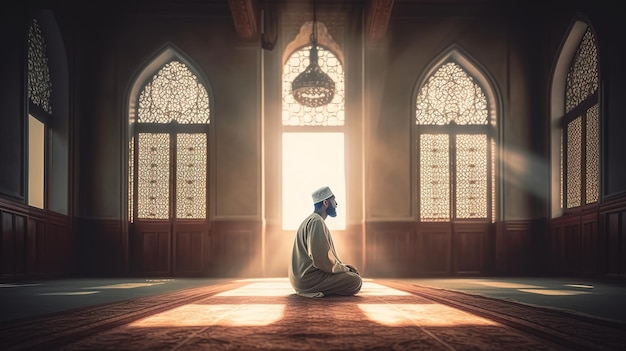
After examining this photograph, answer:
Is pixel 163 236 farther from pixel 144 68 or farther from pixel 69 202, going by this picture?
pixel 144 68

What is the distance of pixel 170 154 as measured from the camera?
8438 millimetres

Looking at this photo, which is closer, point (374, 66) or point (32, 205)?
point (32, 205)

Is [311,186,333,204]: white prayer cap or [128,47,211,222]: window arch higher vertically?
[128,47,211,222]: window arch

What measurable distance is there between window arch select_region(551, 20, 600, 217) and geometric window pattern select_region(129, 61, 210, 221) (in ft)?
16.4

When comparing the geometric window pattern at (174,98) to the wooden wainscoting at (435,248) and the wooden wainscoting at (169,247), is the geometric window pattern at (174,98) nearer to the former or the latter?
the wooden wainscoting at (169,247)

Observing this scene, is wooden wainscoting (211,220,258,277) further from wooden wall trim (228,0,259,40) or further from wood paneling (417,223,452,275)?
wooden wall trim (228,0,259,40)

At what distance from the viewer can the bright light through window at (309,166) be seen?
868cm

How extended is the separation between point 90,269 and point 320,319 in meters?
6.28

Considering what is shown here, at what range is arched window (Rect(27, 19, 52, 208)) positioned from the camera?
7.27m

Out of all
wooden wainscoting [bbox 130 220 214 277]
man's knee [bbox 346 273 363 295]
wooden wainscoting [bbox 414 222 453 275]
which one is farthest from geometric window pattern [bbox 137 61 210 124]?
man's knee [bbox 346 273 363 295]

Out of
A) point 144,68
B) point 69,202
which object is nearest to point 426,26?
point 144,68

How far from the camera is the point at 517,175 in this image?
8.34m

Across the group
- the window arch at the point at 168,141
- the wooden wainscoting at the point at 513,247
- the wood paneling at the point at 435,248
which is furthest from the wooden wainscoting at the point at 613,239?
the window arch at the point at 168,141

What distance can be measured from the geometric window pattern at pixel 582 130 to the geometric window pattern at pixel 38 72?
6.99 m
